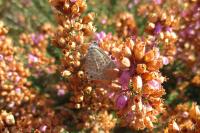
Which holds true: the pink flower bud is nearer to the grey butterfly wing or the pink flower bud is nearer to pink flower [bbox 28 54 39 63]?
the grey butterfly wing

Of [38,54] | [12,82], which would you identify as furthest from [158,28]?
[38,54]

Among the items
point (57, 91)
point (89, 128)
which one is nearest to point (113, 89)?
point (89, 128)

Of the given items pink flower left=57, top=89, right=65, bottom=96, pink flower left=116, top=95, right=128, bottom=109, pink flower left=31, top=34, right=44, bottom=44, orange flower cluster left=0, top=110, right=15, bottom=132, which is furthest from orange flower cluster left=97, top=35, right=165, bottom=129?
pink flower left=31, top=34, right=44, bottom=44

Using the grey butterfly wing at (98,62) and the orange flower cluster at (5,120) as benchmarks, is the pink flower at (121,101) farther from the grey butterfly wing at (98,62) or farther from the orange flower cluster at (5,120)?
the orange flower cluster at (5,120)

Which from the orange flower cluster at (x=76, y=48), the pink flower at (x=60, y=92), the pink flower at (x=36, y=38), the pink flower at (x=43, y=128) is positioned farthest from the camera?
the pink flower at (x=36, y=38)

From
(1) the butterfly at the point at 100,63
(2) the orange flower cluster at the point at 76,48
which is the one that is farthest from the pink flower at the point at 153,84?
(2) the orange flower cluster at the point at 76,48

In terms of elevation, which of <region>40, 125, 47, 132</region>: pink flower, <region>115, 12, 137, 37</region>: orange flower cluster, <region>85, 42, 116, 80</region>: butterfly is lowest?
<region>40, 125, 47, 132</region>: pink flower

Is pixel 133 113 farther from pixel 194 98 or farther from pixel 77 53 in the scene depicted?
pixel 194 98

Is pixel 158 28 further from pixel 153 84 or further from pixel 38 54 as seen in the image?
pixel 38 54
